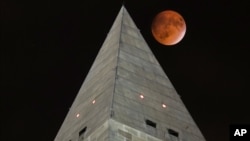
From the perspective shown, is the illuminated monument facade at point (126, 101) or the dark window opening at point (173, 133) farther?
the dark window opening at point (173, 133)

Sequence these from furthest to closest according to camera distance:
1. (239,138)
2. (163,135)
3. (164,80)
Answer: (164,80), (163,135), (239,138)

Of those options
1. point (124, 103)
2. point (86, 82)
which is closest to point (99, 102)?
point (124, 103)

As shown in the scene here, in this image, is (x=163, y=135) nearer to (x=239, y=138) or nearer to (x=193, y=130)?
(x=193, y=130)

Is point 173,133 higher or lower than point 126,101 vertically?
lower

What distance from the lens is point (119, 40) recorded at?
15775 cm

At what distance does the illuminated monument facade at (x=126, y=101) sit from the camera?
466ft

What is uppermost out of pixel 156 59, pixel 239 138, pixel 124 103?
pixel 156 59

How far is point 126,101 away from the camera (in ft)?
478

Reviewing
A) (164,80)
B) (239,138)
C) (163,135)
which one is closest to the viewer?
(239,138)

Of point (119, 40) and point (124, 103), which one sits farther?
point (119, 40)

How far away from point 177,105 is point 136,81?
4572mm

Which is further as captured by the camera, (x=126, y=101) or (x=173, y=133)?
(x=173, y=133)

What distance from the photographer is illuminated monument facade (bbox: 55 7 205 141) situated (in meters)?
142

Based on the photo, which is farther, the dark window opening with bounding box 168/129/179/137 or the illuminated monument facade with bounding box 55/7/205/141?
the dark window opening with bounding box 168/129/179/137
